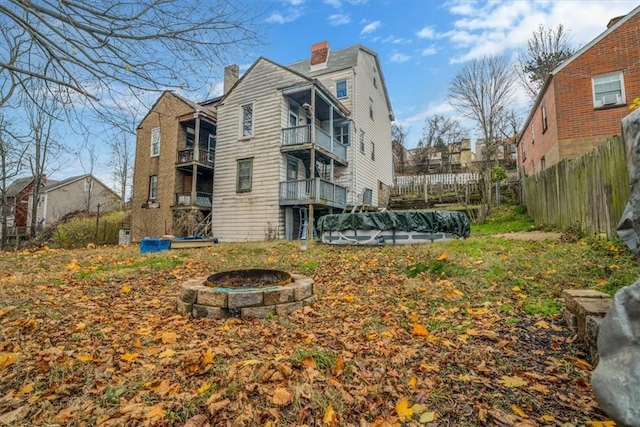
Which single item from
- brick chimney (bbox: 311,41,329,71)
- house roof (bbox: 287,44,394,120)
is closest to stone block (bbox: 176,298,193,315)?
house roof (bbox: 287,44,394,120)

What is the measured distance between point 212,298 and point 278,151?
37.0 ft

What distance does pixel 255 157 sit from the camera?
14.8 m

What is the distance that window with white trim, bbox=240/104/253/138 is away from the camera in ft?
50.8

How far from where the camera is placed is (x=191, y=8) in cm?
405

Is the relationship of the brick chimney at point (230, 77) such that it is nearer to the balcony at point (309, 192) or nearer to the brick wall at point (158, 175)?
the brick wall at point (158, 175)

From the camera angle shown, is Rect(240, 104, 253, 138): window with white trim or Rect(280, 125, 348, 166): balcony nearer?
Rect(280, 125, 348, 166): balcony

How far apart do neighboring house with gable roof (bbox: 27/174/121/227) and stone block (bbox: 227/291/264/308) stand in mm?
32959

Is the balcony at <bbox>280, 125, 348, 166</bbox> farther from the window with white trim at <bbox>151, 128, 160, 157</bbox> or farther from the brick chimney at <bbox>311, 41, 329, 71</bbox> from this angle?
the window with white trim at <bbox>151, 128, 160, 157</bbox>

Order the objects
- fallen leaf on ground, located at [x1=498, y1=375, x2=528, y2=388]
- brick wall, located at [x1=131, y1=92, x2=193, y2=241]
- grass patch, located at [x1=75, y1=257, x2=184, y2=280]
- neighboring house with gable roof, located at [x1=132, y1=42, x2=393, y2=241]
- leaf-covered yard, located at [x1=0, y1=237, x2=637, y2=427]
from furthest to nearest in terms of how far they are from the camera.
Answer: brick wall, located at [x1=131, y1=92, x2=193, y2=241] < neighboring house with gable roof, located at [x1=132, y1=42, x2=393, y2=241] < grass patch, located at [x1=75, y1=257, x2=184, y2=280] < fallen leaf on ground, located at [x1=498, y1=375, x2=528, y2=388] < leaf-covered yard, located at [x1=0, y1=237, x2=637, y2=427]

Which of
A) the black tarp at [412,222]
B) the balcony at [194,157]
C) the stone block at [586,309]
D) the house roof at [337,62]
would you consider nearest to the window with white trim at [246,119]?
the house roof at [337,62]

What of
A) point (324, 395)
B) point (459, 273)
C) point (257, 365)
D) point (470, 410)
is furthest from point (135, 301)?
point (459, 273)

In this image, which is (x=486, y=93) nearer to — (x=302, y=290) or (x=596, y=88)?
(x=596, y=88)

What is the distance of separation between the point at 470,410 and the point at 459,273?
3248 millimetres

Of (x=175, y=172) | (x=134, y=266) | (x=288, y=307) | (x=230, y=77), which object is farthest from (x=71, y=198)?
(x=288, y=307)
